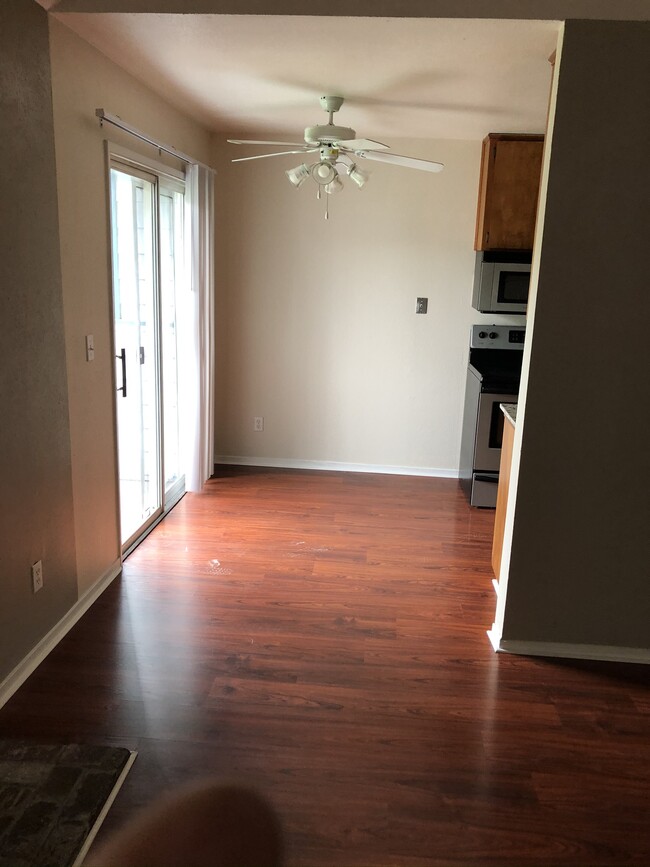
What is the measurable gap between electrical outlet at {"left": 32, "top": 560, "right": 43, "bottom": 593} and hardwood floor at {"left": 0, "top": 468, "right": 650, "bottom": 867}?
0.32m

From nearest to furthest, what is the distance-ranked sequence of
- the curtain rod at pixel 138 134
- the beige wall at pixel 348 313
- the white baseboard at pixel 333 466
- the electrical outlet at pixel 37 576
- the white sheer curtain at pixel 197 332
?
the electrical outlet at pixel 37 576 → the curtain rod at pixel 138 134 → the white sheer curtain at pixel 197 332 → the beige wall at pixel 348 313 → the white baseboard at pixel 333 466

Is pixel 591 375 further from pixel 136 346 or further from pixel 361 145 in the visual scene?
pixel 136 346

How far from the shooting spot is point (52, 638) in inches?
111

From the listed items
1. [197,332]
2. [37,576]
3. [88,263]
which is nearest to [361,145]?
[88,263]

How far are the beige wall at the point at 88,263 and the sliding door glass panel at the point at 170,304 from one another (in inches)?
30.4

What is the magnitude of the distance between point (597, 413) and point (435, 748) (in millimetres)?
1414

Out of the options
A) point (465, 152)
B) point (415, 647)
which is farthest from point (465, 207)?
point (415, 647)

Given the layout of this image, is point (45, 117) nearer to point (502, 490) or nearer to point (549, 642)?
point (502, 490)

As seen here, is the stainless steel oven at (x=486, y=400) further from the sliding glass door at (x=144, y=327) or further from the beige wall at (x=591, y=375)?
the sliding glass door at (x=144, y=327)

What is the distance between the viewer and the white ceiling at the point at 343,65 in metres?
2.56

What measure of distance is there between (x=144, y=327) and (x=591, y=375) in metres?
2.55

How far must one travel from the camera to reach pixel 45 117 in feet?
8.45

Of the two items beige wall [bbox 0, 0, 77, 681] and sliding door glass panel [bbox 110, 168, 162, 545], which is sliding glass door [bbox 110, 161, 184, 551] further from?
beige wall [bbox 0, 0, 77, 681]

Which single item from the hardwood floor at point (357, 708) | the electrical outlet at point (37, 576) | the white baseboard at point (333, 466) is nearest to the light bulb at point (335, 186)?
the hardwood floor at point (357, 708)
